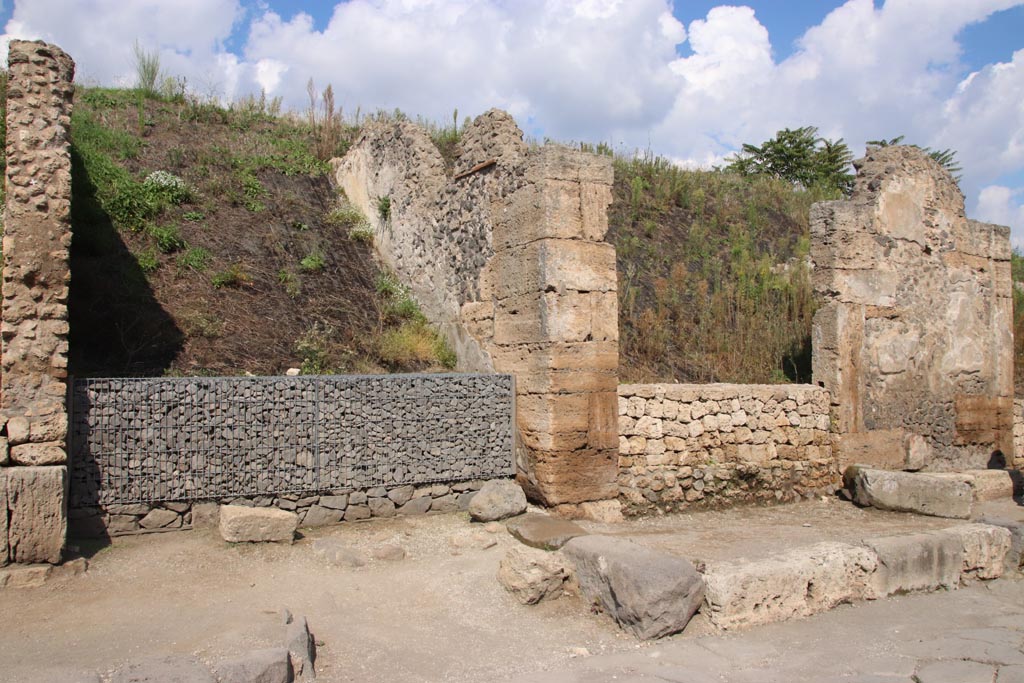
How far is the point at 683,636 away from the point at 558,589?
0.93 metres

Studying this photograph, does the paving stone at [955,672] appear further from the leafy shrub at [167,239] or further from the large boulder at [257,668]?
the leafy shrub at [167,239]

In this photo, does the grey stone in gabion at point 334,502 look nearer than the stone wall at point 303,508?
No

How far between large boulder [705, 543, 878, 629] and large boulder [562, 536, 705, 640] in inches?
6.4

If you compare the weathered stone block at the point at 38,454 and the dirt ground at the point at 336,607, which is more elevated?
the weathered stone block at the point at 38,454

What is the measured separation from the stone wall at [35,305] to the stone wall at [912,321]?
295 inches

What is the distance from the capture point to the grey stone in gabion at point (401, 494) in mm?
6996

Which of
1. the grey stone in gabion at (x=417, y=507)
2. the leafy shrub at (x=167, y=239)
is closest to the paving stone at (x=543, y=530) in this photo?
the grey stone in gabion at (x=417, y=507)

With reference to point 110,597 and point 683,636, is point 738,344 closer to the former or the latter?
point 683,636

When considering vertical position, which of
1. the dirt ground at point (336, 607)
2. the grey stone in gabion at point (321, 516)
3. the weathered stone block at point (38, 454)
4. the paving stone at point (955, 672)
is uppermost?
the weathered stone block at point (38, 454)

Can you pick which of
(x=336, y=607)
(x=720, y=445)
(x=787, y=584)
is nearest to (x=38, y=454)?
(x=336, y=607)

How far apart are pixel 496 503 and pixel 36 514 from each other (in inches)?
137

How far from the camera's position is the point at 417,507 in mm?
7094

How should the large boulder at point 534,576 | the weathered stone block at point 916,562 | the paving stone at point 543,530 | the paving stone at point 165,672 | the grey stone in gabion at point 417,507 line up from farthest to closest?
1. the grey stone in gabion at point 417,507
2. the paving stone at point 543,530
3. the weathered stone block at point 916,562
4. the large boulder at point 534,576
5. the paving stone at point 165,672

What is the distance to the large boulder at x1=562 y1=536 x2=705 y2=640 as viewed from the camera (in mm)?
5023
